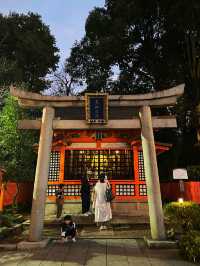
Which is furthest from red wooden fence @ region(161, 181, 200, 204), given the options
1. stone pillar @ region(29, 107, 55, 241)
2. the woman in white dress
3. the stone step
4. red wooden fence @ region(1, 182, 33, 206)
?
red wooden fence @ region(1, 182, 33, 206)

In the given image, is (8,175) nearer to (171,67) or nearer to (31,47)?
(171,67)

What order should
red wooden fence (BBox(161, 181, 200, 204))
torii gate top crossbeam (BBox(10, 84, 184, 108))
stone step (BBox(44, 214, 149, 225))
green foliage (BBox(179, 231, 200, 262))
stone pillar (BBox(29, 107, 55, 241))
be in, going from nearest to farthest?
1. green foliage (BBox(179, 231, 200, 262))
2. stone pillar (BBox(29, 107, 55, 241))
3. torii gate top crossbeam (BBox(10, 84, 184, 108))
4. stone step (BBox(44, 214, 149, 225))
5. red wooden fence (BBox(161, 181, 200, 204))

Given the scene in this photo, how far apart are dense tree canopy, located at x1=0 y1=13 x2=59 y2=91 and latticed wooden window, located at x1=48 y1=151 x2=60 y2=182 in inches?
514

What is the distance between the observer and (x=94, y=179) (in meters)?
15.9

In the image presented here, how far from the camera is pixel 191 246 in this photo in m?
6.38

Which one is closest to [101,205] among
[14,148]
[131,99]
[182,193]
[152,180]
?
[152,180]

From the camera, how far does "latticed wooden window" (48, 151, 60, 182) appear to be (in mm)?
16203

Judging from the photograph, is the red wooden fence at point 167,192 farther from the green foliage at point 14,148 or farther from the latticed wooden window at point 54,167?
the latticed wooden window at point 54,167

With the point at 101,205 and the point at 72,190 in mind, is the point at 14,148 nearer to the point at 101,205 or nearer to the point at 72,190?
the point at 72,190

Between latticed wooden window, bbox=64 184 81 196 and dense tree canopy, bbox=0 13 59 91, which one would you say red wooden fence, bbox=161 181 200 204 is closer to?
latticed wooden window, bbox=64 184 81 196

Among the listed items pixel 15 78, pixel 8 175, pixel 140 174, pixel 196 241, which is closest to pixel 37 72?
pixel 15 78

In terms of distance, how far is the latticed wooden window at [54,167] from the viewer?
638 inches

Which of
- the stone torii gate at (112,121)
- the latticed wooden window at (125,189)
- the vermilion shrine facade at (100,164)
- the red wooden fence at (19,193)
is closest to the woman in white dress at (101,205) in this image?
the stone torii gate at (112,121)

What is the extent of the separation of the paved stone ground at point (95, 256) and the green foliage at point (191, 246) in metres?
0.18
